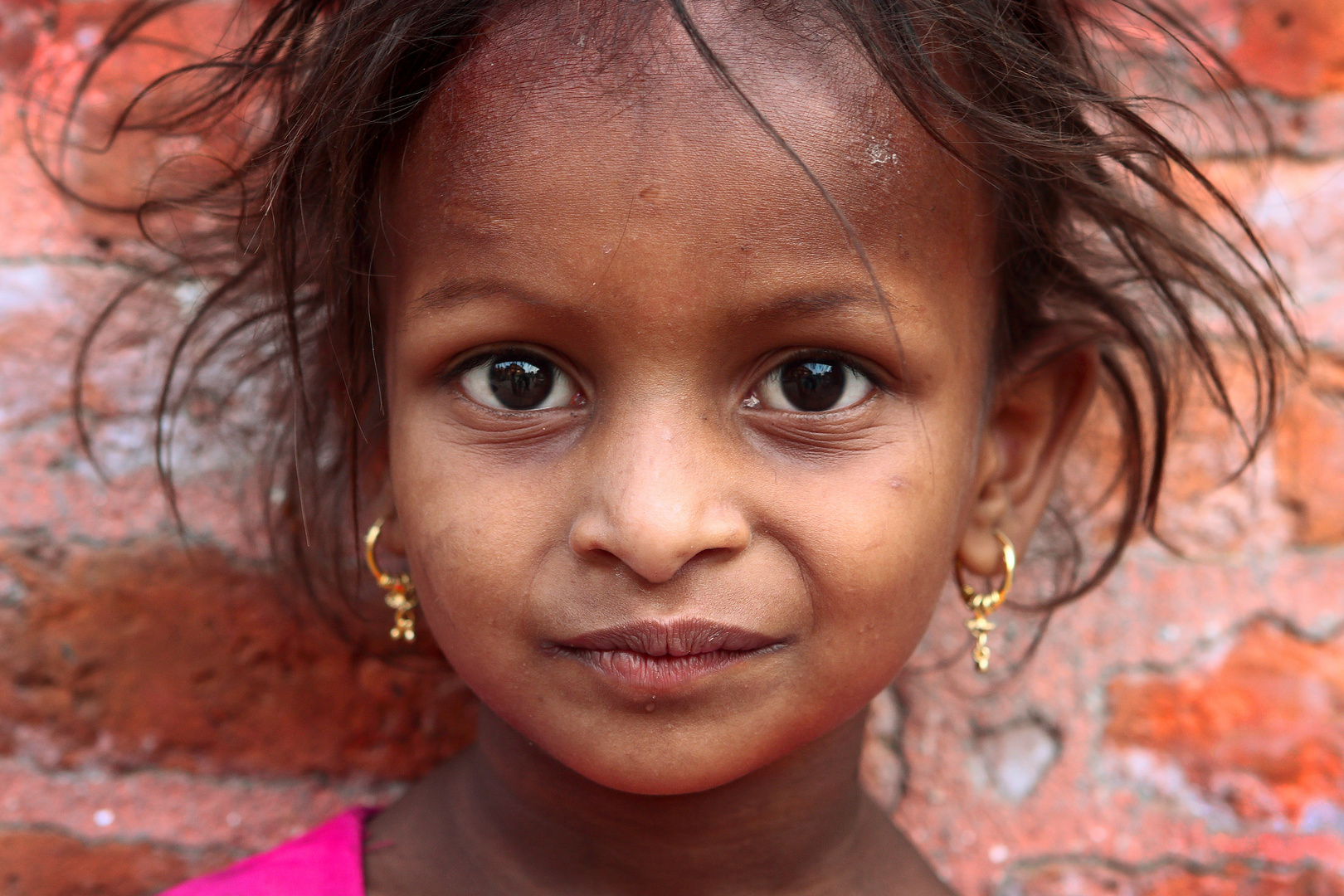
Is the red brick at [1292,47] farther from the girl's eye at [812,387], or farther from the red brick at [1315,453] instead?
the girl's eye at [812,387]

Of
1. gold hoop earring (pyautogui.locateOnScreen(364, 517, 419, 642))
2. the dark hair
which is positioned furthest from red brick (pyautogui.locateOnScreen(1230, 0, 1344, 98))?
gold hoop earring (pyautogui.locateOnScreen(364, 517, 419, 642))

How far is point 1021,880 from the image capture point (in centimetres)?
144

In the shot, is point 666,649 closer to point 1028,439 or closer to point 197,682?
point 1028,439

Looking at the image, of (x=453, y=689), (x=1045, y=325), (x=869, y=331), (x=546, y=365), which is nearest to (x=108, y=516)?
(x=453, y=689)

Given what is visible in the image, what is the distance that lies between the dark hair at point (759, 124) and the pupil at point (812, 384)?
198 millimetres

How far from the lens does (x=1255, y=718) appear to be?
144 cm

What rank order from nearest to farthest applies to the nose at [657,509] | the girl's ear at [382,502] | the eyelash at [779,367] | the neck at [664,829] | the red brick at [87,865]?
the nose at [657,509]
the eyelash at [779,367]
the neck at [664,829]
the girl's ear at [382,502]
the red brick at [87,865]

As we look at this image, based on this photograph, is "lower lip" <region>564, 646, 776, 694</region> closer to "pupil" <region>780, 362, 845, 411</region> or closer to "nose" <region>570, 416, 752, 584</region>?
"nose" <region>570, 416, 752, 584</region>

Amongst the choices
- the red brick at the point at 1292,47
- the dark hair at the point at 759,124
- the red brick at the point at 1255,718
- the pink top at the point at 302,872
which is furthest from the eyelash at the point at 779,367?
the red brick at the point at 1292,47

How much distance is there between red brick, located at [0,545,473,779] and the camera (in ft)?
4.55

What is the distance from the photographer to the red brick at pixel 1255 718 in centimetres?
142

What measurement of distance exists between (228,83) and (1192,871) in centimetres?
142

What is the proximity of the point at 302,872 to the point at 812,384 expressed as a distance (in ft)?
2.31

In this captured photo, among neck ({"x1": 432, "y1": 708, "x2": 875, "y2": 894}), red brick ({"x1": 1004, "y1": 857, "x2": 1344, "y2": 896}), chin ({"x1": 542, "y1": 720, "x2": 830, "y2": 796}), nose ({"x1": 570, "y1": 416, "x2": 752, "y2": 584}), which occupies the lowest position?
red brick ({"x1": 1004, "y1": 857, "x2": 1344, "y2": 896})
